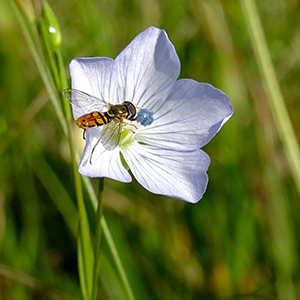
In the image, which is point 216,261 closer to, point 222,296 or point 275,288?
point 222,296

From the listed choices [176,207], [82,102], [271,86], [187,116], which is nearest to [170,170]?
[187,116]

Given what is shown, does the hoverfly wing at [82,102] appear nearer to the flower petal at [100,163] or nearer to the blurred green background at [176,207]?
the flower petal at [100,163]

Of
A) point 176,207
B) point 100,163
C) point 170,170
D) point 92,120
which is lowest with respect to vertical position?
point 176,207

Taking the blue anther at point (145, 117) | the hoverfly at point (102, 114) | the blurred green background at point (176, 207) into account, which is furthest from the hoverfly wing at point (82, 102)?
the blurred green background at point (176, 207)

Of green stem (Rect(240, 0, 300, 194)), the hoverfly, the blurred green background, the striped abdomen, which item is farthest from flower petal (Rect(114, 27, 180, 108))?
green stem (Rect(240, 0, 300, 194))

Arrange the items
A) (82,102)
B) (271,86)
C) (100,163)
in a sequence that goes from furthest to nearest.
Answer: (271,86) < (82,102) < (100,163)

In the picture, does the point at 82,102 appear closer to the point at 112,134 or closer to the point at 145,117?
the point at 112,134
